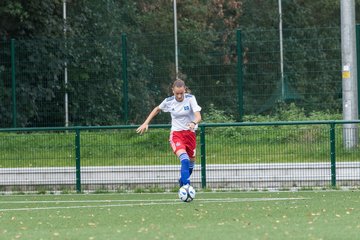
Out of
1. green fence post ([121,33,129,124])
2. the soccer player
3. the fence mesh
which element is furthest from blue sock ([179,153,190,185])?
green fence post ([121,33,129,124])

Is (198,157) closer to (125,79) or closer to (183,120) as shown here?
(183,120)

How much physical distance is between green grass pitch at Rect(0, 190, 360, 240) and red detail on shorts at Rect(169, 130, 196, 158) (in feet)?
2.64

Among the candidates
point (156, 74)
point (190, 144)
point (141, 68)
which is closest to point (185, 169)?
point (190, 144)

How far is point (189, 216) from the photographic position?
1518 centimetres

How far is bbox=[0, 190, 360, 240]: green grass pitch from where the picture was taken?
13.0m

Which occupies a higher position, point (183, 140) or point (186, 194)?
point (183, 140)

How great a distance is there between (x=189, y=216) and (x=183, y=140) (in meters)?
3.54

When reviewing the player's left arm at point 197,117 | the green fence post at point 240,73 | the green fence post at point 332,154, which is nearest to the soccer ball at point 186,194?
the player's left arm at point 197,117

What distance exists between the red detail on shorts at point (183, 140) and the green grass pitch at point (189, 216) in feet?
2.64

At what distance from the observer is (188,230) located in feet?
43.8

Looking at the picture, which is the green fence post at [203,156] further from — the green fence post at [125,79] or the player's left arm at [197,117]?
the green fence post at [125,79]

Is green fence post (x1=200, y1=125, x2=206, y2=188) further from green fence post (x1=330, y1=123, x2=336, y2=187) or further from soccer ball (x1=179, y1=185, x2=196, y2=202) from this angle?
soccer ball (x1=179, y1=185, x2=196, y2=202)

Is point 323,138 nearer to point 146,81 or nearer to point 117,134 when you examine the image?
point 117,134

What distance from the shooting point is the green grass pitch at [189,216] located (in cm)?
1301
